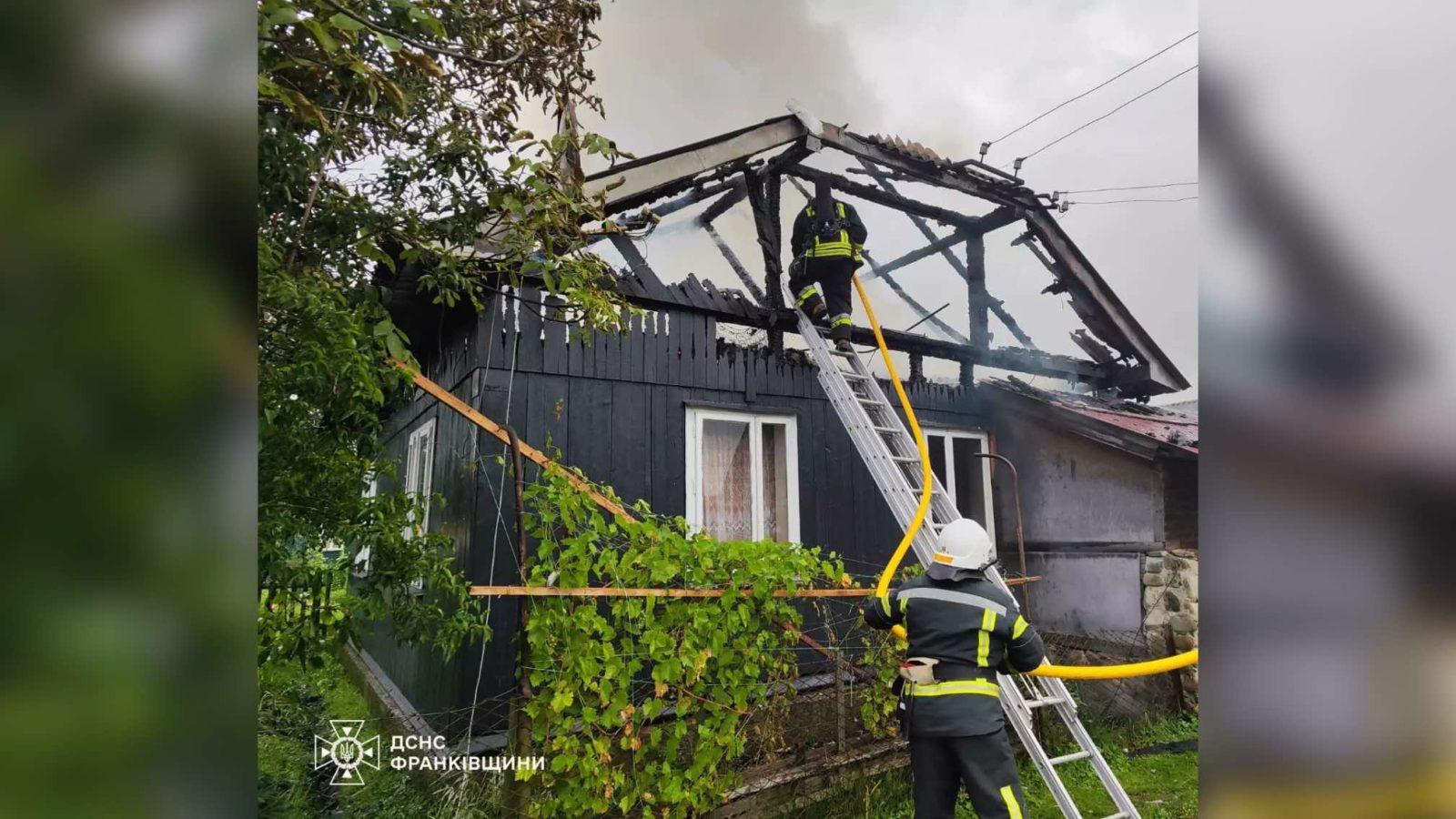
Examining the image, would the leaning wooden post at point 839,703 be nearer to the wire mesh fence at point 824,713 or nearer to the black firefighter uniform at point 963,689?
the wire mesh fence at point 824,713

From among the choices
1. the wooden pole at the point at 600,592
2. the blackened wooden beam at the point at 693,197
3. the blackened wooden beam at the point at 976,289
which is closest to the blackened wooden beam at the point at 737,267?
the blackened wooden beam at the point at 693,197

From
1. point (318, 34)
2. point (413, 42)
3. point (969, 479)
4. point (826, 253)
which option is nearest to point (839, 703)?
point (969, 479)

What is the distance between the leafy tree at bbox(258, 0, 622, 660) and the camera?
209 cm

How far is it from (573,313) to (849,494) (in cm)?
157

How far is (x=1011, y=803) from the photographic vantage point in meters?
2.63

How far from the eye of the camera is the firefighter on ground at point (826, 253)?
11.1 ft

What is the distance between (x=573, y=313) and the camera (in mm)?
3025

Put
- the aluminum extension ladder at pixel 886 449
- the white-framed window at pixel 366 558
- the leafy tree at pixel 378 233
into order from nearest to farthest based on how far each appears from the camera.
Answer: the leafy tree at pixel 378 233 → the white-framed window at pixel 366 558 → the aluminum extension ladder at pixel 886 449

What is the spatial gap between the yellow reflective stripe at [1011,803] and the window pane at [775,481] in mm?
1309

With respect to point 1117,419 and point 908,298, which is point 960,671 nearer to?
point 1117,419

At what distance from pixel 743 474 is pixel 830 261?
1.06 m

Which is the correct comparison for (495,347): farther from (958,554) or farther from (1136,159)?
(1136,159)
